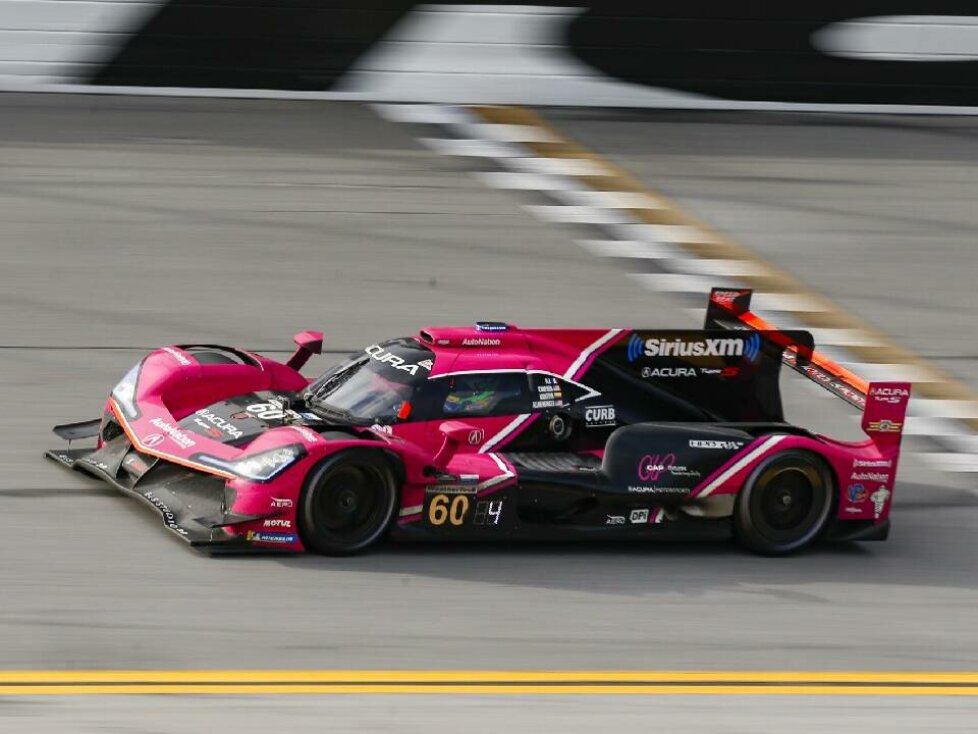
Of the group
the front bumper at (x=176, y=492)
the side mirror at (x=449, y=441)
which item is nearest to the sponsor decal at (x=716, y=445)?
the side mirror at (x=449, y=441)

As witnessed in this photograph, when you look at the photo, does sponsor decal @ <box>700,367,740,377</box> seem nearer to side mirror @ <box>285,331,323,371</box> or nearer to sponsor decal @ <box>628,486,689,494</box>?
sponsor decal @ <box>628,486,689,494</box>

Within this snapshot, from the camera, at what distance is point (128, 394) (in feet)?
29.3

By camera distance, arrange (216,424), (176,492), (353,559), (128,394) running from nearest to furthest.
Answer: (353,559)
(176,492)
(216,424)
(128,394)

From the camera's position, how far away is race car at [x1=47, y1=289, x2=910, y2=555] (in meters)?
7.79

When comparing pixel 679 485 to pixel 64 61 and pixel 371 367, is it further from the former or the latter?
pixel 64 61

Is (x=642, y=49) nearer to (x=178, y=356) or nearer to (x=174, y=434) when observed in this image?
(x=178, y=356)

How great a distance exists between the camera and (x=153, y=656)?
6.46 metres

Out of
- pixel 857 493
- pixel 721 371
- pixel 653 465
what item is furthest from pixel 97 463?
pixel 857 493

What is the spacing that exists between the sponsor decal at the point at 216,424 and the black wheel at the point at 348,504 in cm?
66

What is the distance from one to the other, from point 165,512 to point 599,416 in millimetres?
2458

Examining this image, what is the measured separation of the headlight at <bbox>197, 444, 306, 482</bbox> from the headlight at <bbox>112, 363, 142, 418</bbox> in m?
1.13

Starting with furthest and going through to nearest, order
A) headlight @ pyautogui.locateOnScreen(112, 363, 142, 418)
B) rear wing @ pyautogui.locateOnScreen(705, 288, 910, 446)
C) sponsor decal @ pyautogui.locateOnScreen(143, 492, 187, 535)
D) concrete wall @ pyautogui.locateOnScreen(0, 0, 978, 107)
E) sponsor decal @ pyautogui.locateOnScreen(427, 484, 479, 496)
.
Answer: concrete wall @ pyautogui.locateOnScreen(0, 0, 978, 107), headlight @ pyautogui.locateOnScreen(112, 363, 142, 418), rear wing @ pyautogui.locateOnScreen(705, 288, 910, 446), sponsor decal @ pyautogui.locateOnScreen(427, 484, 479, 496), sponsor decal @ pyautogui.locateOnScreen(143, 492, 187, 535)

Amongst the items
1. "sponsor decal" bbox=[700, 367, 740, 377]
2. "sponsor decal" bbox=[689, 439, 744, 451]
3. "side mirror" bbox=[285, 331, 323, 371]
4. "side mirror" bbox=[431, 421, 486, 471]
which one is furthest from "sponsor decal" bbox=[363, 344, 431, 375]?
"sponsor decal" bbox=[700, 367, 740, 377]

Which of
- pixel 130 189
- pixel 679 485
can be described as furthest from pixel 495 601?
pixel 130 189
